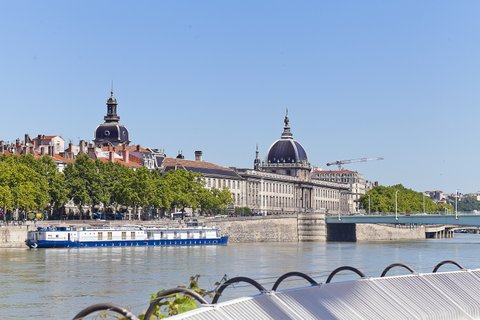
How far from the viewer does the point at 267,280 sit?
1236 cm

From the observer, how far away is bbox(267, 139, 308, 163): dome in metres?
162

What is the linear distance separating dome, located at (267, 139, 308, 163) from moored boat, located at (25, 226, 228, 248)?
76168mm

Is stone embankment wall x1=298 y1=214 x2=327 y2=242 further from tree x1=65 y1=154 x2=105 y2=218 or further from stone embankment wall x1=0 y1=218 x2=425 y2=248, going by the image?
tree x1=65 y1=154 x2=105 y2=218

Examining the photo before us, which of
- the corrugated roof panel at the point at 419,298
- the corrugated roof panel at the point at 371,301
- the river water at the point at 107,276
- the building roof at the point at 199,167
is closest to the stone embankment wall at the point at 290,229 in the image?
the building roof at the point at 199,167

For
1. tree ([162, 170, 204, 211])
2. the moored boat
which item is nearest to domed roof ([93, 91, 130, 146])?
tree ([162, 170, 204, 211])

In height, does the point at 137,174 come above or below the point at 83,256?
above

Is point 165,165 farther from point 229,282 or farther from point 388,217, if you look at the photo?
point 229,282

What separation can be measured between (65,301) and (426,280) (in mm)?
17132

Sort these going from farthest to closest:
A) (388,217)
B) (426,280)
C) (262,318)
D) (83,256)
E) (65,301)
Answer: (388,217), (83,256), (65,301), (426,280), (262,318)

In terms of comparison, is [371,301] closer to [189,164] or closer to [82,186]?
[82,186]

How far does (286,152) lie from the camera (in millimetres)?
163250

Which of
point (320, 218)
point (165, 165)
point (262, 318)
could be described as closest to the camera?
point (262, 318)

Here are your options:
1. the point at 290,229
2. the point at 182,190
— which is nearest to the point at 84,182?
the point at 182,190

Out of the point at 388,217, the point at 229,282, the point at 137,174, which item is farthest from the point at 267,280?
the point at 388,217
